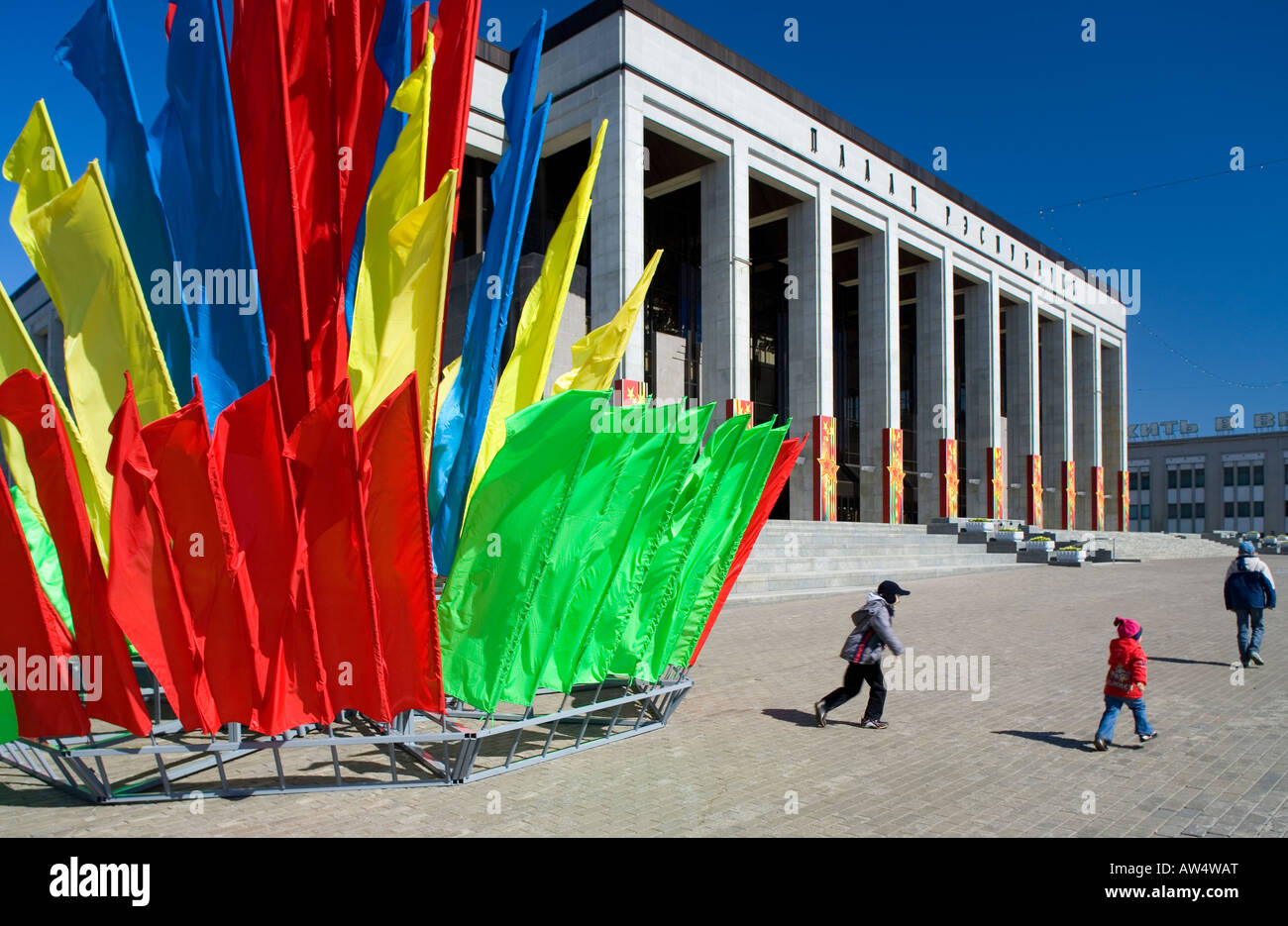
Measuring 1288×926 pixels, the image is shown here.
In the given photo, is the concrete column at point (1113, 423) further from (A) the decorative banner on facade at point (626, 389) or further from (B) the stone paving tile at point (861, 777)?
(B) the stone paving tile at point (861, 777)

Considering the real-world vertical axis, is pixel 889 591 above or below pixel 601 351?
below

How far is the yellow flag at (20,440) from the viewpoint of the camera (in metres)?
5.87

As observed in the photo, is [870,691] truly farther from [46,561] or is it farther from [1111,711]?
[46,561]

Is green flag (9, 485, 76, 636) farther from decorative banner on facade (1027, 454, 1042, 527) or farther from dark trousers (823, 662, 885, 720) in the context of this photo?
decorative banner on facade (1027, 454, 1042, 527)

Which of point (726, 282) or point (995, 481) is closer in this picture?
point (726, 282)

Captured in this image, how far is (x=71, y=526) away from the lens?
17.9ft

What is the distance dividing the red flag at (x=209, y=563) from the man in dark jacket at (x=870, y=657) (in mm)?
4948

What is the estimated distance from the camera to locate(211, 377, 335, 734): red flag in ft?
18.1

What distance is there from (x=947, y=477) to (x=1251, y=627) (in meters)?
27.9

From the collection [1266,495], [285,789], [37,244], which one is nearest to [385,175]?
[37,244]

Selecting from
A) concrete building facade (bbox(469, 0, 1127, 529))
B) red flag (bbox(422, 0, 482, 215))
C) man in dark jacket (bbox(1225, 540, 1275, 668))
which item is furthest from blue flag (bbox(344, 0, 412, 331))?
concrete building facade (bbox(469, 0, 1127, 529))

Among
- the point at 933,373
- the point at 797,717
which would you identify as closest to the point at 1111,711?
the point at 797,717

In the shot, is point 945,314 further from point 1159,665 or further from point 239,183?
point 239,183

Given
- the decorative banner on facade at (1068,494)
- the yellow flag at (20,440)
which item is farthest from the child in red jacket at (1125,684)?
the decorative banner on facade at (1068,494)
